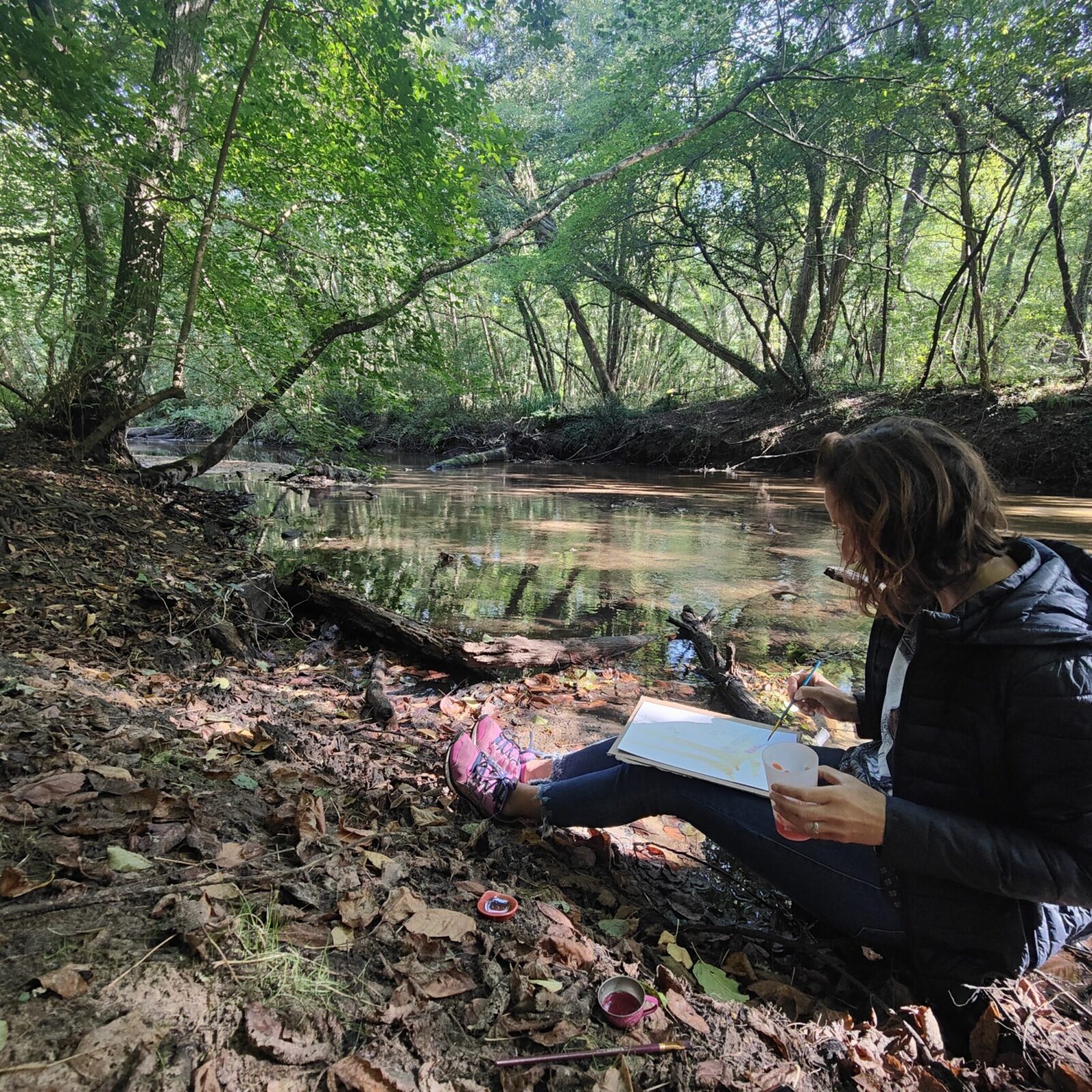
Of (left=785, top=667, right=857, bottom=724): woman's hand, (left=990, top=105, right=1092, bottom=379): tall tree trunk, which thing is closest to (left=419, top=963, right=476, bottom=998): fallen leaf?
(left=785, top=667, right=857, bottom=724): woman's hand

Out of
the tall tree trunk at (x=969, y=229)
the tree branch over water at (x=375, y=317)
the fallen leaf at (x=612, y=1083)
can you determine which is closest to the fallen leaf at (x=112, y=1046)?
the fallen leaf at (x=612, y=1083)

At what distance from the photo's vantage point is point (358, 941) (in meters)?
1.34

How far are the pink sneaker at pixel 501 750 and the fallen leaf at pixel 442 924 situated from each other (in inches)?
33.2

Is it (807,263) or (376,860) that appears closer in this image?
(376,860)

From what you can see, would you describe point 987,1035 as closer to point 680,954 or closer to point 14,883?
point 680,954

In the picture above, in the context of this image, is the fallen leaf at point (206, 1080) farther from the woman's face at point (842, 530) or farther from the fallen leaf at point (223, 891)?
the woman's face at point (842, 530)

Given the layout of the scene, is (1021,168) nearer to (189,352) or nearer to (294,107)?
(294,107)

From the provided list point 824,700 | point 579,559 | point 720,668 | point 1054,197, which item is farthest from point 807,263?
point 824,700

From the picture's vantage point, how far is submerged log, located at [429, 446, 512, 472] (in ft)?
62.6

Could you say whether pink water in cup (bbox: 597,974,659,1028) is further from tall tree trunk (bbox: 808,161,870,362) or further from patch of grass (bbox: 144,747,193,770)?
tall tree trunk (bbox: 808,161,870,362)

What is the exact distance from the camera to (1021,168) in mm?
11945

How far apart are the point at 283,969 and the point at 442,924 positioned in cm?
38

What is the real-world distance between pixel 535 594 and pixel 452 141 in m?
5.70

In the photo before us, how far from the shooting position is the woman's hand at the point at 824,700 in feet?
6.89
